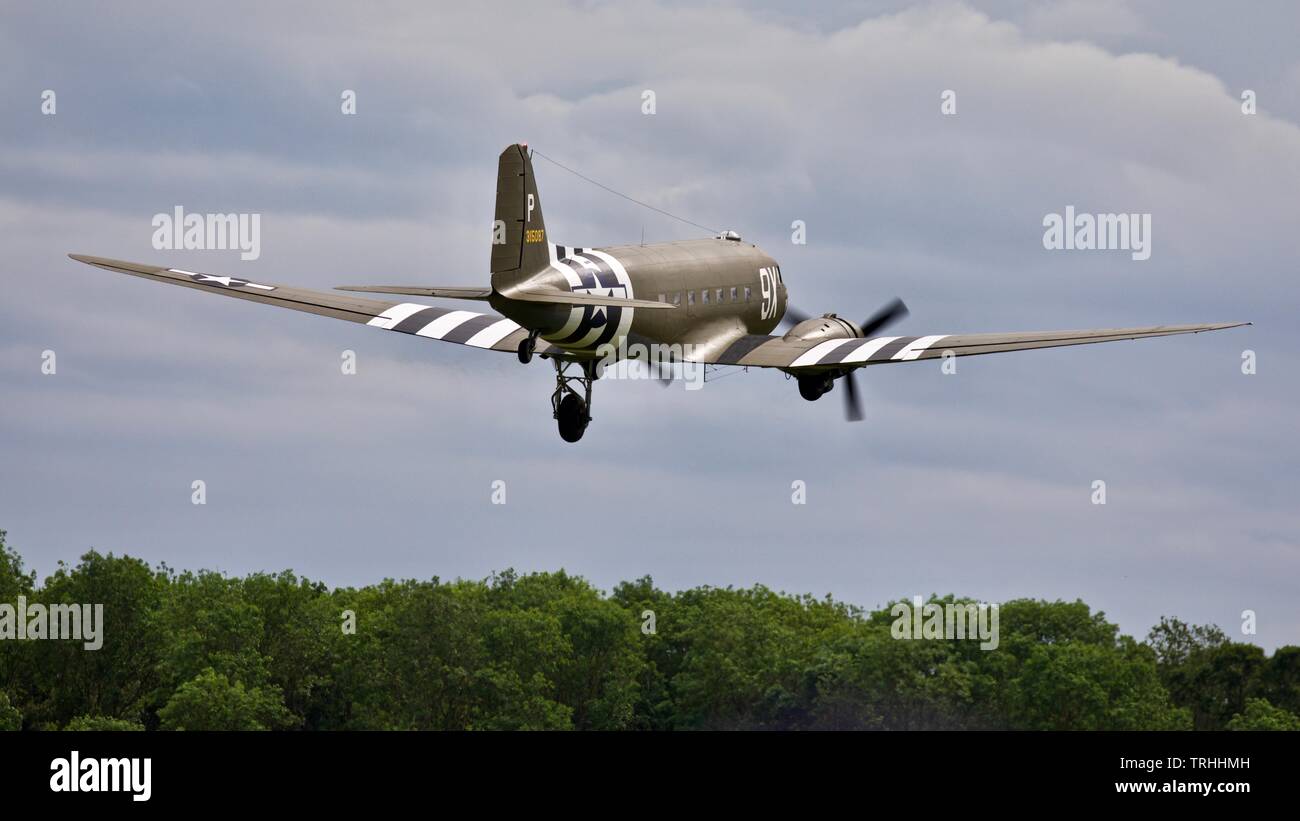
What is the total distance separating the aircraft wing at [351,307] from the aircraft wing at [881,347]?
7075mm

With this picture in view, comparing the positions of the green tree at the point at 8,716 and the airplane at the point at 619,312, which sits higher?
the airplane at the point at 619,312

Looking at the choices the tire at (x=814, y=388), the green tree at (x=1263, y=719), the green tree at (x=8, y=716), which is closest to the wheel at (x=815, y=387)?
the tire at (x=814, y=388)

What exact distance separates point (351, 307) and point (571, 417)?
27.1ft

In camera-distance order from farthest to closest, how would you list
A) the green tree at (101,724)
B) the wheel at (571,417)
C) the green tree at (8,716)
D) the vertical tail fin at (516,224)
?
the green tree at (8,716), the green tree at (101,724), the wheel at (571,417), the vertical tail fin at (516,224)

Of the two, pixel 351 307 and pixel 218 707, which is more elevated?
pixel 351 307

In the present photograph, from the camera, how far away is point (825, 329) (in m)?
60.6

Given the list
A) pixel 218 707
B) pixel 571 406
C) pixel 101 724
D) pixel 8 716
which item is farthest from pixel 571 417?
pixel 8 716

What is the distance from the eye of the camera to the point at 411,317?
58.8 meters

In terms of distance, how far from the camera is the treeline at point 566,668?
493 ft

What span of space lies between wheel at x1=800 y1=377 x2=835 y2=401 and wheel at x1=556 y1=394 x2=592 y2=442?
28.4 ft

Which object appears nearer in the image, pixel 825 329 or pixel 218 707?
pixel 825 329

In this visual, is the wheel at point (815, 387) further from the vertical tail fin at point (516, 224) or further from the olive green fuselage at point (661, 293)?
the vertical tail fin at point (516, 224)

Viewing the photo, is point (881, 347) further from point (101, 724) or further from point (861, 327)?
point (101, 724)
